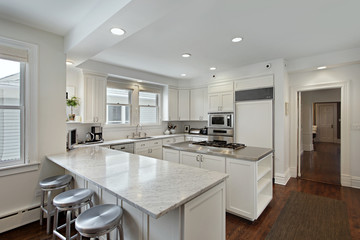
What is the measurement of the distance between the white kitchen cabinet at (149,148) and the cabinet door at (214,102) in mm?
1749

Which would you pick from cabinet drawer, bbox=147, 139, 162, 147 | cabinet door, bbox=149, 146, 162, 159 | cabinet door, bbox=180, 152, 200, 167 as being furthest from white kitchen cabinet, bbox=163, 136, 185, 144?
cabinet door, bbox=180, 152, 200, 167

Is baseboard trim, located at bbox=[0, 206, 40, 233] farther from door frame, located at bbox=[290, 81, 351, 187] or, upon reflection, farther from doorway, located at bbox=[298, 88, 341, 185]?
doorway, located at bbox=[298, 88, 341, 185]

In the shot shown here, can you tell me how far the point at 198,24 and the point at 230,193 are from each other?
7.82 feet

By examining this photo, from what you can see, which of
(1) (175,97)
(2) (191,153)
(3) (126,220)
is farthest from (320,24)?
(1) (175,97)

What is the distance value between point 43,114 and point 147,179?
6.50ft

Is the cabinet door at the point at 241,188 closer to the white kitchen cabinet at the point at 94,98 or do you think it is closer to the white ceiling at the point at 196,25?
the white ceiling at the point at 196,25

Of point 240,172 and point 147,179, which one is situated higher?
point 147,179

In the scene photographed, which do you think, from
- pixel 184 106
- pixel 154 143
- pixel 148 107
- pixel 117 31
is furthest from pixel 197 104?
pixel 117 31

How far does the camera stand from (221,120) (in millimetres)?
4637

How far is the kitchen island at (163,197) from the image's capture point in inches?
45.4

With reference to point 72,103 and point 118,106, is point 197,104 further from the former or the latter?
point 72,103

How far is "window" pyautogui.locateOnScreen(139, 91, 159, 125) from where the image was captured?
5.02 meters

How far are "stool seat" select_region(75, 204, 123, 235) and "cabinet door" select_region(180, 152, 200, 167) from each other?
57.4 inches

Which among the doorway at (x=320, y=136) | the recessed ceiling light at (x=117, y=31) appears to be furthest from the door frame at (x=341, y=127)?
the recessed ceiling light at (x=117, y=31)
